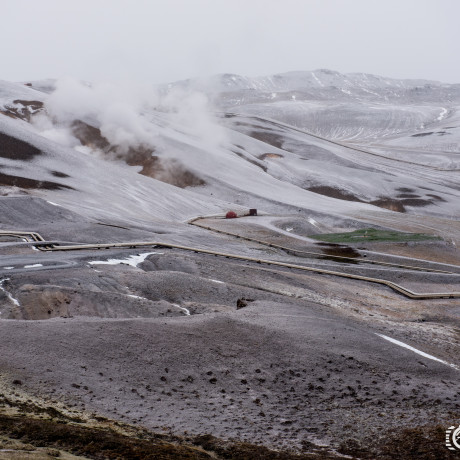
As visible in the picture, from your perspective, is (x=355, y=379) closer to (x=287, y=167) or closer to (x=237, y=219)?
(x=237, y=219)

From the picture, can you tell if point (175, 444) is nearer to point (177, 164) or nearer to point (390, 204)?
point (177, 164)

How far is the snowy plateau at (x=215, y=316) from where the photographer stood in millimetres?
10898

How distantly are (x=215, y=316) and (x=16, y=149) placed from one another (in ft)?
152

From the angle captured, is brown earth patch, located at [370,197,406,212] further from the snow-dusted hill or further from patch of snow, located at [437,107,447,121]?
patch of snow, located at [437,107,447,121]

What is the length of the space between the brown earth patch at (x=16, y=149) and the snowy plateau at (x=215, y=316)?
22cm

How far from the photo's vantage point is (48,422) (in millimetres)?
9531

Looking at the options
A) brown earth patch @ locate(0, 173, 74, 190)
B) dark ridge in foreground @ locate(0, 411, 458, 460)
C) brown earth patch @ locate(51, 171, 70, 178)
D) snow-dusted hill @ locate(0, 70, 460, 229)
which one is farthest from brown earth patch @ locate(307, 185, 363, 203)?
dark ridge in foreground @ locate(0, 411, 458, 460)

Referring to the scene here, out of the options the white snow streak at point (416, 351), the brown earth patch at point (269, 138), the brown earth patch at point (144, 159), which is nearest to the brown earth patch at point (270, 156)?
the brown earth patch at point (269, 138)

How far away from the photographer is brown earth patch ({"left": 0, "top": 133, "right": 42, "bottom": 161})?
55812 mm

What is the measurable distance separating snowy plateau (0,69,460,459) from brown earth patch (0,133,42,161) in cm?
22

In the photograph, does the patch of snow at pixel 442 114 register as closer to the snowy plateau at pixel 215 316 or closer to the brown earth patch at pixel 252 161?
the brown earth patch at pixel 252 161

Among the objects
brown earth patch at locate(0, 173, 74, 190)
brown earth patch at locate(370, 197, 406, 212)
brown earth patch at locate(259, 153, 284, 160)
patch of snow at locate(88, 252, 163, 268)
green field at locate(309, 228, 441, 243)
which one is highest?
brown earth patch at locate(259, 153, 284, 160)

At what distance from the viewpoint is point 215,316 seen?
1644cm

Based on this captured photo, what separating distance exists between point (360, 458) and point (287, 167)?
80550mm
